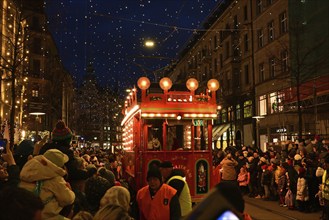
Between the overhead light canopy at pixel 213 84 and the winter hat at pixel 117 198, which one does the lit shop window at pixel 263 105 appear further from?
the winter hat at pixel 117 198

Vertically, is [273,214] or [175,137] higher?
[175,137]

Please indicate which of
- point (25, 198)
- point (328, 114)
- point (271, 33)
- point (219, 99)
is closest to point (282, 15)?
point (271, 33)

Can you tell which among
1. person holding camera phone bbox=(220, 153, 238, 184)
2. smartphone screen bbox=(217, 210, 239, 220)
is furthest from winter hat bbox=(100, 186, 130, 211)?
person holding camera phone bbox=(220, 153, 238, 184)

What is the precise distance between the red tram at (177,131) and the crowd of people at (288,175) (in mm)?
909

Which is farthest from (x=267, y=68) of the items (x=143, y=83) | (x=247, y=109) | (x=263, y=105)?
(x=143, y=83)

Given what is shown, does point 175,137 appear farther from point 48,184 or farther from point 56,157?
point 48,184

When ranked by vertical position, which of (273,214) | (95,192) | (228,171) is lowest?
(273,214)

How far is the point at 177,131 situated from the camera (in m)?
13.0

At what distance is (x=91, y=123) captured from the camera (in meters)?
86.9

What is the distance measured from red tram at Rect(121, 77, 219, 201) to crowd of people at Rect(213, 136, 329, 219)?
91cm

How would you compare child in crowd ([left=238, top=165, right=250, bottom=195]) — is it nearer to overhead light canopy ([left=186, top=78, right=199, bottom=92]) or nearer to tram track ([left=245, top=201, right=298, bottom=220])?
tram track ([left=245, top=201, right=298, bottom=220])

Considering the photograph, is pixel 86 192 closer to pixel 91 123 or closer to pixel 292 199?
pixel 292 199

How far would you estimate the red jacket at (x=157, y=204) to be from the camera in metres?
5.41

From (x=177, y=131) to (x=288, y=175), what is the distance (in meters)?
5.77
